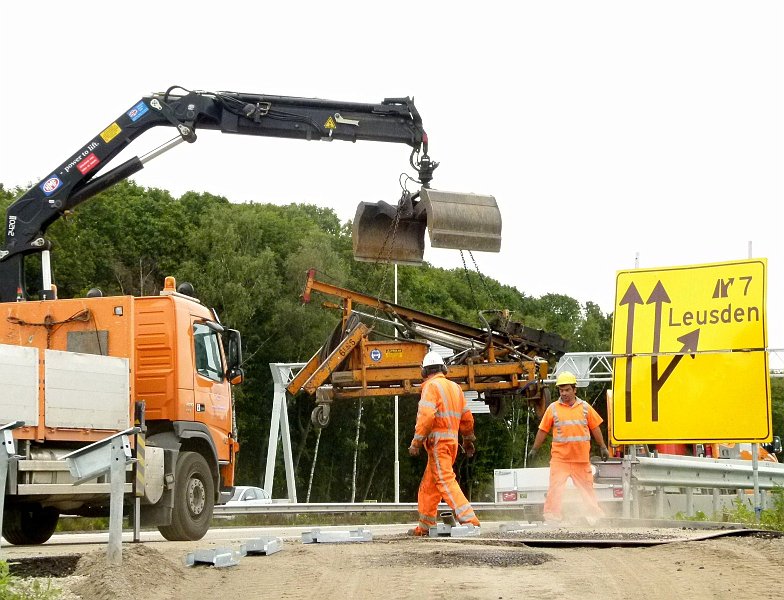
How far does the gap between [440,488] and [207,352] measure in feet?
13.4

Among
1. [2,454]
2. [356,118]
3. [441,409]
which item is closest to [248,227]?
[356,118]

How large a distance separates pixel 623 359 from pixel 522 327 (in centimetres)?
1267

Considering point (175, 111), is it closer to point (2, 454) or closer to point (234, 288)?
point (2, 454)

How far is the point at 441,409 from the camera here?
1237 centimetres

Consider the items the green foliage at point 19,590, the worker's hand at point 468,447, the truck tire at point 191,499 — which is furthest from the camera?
the truck tire at point 191,499

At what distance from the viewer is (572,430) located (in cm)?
1402

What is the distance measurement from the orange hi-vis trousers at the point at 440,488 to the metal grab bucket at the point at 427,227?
3.35 metres

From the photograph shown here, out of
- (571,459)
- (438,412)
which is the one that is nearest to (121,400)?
(438,412)

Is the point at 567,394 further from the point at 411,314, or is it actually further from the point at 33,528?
the point at 411,314

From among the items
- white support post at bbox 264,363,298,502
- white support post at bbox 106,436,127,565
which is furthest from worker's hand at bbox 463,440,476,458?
white support post at bbox 264,363,298,502

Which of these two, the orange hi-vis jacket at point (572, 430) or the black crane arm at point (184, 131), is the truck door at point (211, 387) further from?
the orange hi-vis jacket at point (572, 430)

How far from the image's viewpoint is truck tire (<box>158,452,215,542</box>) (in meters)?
14.2

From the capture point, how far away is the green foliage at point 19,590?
6.65 meters

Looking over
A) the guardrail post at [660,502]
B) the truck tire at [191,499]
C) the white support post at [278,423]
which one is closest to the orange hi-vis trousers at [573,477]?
the guardrail post at [660,502]
